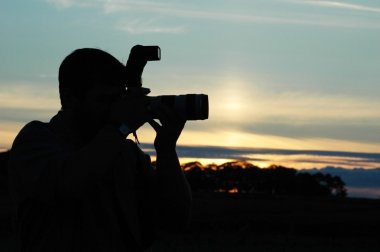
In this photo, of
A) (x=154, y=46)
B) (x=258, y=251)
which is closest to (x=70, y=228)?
(x=154, y=46)

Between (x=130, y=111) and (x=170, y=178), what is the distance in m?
0.42

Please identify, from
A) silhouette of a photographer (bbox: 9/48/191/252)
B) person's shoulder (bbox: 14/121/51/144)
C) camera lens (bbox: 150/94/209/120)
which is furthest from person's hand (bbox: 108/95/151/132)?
person's shoulder (bbox: 14/121/51/144)

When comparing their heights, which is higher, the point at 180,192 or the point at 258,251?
the point at 180,192

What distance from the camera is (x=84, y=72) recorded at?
9.62ft

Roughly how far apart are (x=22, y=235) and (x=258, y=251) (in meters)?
10.3

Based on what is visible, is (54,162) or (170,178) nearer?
(54,162)

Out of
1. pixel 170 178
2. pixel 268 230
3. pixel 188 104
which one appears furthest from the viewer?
pixel 268 230

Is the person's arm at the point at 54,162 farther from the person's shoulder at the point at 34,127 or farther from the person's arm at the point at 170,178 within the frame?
the person's arm at the point at 170,178

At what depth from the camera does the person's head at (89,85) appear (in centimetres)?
291

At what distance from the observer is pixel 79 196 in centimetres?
273

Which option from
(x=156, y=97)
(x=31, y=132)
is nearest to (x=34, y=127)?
(x=31, y=132)

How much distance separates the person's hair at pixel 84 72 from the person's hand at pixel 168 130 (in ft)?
0.92

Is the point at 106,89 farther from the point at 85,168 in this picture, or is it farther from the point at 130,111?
the point at 85,168

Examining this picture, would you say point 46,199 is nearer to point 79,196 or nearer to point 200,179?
point 79,196
